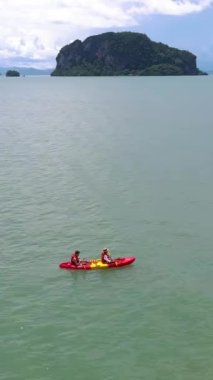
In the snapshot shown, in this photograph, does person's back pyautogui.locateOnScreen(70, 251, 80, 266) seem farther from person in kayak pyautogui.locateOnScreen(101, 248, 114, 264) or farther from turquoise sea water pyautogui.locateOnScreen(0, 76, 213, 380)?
person in kayak pyautogui.locateOnScreen(101, 248, 114, 264)

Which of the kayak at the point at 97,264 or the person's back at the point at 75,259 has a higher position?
the person's back at the point at 75,259

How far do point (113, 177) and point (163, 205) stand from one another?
1336 cm

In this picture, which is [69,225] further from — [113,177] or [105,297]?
[113,177]

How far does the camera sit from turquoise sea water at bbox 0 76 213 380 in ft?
89.9

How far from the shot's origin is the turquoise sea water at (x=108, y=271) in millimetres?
27406

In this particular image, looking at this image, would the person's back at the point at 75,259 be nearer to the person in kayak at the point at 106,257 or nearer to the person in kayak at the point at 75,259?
the person in kayak at the point at 75,259

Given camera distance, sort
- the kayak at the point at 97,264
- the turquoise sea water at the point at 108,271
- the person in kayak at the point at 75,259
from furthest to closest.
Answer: the kayak at the point at 97,264 < the person in kayak at the point at 75,259 < the turquoise sea water at the point at 108,271

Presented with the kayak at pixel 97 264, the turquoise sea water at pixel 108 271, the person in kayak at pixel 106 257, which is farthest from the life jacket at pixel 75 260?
the person in kayak at pixel 106 257

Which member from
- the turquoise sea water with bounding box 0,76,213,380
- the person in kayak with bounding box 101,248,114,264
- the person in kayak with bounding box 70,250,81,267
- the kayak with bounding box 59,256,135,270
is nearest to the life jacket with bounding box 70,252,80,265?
the person in kayak with bounding box 70,250,81,267

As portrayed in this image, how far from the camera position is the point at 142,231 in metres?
44.8

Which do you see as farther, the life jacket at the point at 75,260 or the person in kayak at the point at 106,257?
the person in kayak at the point at 106,257

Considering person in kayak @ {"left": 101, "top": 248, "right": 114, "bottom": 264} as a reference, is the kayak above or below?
below

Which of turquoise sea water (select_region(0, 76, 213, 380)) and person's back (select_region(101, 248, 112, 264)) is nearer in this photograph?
turquoise sea water (select_region(0, 76, 213, 380))

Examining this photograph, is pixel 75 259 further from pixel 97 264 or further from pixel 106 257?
pixel 106 257
